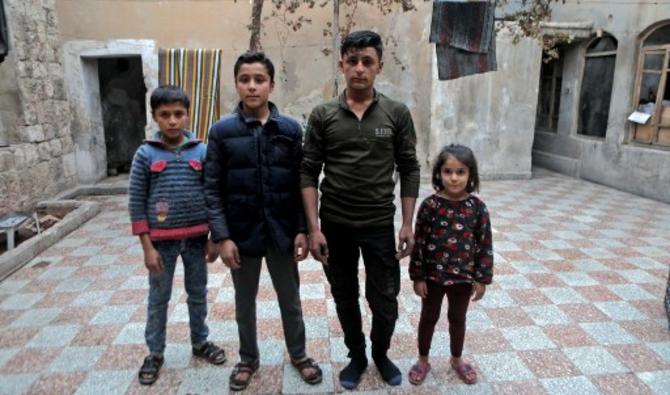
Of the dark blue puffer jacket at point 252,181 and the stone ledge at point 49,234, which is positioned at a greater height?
the dark blue puffer jacket at point 252,181

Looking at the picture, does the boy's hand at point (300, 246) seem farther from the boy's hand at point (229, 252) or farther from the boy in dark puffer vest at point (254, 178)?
the boy's hand at point (229, 252)

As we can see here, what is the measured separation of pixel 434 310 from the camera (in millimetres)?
2494

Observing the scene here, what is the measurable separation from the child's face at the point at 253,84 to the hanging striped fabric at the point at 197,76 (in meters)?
4.50

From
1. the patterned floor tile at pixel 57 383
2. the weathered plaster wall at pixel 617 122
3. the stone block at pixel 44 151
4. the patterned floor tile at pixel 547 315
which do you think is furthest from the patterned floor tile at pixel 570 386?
the stone block at pixel 44 151

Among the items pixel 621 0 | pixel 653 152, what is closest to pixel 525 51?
pixel 621 0

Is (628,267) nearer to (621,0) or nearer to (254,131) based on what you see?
(254,131)

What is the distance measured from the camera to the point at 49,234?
494cm

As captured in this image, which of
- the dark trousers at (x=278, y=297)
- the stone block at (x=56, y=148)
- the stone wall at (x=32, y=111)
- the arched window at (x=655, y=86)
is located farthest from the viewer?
the arched window at (x=655, y=86)

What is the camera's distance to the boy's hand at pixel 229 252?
7.25ft

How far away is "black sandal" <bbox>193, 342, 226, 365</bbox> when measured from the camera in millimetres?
2707

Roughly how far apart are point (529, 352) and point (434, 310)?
847 mm

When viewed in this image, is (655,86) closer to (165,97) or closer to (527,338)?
(527,338)

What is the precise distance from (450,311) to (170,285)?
5.28ft

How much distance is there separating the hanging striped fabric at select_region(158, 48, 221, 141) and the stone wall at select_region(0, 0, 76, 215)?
171cm
